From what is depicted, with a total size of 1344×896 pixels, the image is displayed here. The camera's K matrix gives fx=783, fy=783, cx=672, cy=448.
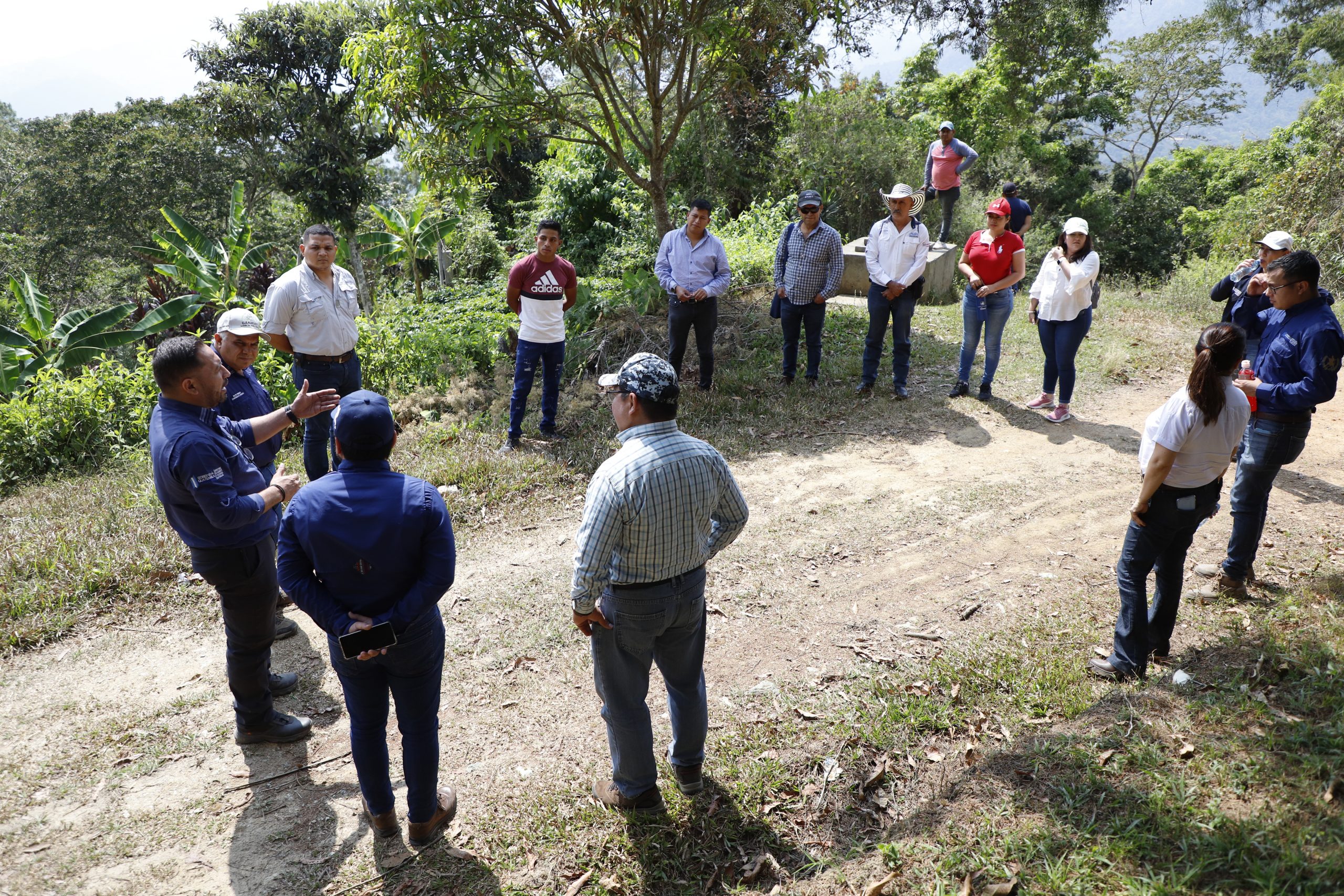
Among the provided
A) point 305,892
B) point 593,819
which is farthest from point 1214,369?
point 305,892

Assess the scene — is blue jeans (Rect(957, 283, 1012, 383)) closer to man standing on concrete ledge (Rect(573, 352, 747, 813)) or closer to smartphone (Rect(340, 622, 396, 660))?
man standing on concrete ledge (Rect(573, 352, 747, 813))

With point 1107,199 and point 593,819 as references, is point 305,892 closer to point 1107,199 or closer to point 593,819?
point 593,819

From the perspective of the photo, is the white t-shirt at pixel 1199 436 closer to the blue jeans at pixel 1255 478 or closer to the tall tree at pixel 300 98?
the blue jeans at pixel 1255 478

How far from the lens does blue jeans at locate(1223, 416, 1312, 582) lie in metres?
4.66

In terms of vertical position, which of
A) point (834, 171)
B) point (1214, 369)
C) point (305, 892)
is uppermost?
point (834, 171)

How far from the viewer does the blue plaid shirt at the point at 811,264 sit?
8.20m

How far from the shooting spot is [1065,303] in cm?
739

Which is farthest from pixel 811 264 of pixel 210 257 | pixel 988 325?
pixel 210 257

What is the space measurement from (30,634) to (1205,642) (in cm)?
710

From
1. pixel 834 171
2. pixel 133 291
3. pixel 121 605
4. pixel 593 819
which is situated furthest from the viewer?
pixel 133 291

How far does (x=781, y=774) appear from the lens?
373 centimetres

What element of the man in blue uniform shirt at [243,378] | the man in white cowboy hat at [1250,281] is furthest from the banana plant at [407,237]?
the man in white cowboy hat at [1250,281]

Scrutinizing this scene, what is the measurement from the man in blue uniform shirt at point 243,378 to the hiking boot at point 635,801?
84.8 inches

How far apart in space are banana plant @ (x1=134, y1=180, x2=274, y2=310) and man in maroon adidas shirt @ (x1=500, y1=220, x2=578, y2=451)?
490cm
